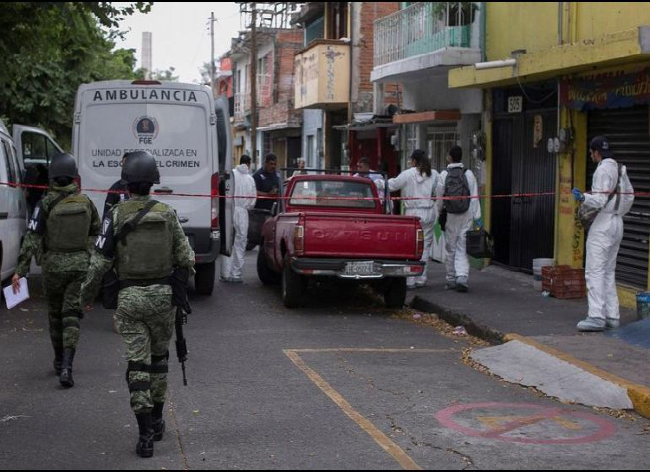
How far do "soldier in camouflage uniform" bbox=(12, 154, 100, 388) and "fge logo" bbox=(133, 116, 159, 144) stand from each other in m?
4.58

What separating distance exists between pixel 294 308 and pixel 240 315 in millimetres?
837

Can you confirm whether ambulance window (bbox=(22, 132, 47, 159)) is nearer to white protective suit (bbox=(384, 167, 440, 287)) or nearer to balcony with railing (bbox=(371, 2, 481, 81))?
white protective suit (bbox=(384, 167, 440, 287))

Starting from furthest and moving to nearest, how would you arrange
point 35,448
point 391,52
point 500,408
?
point 391,52
point 500,408
point 35,448

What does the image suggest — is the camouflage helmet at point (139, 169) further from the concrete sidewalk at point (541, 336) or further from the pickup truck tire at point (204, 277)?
the pickup truck tire at point (204, 277)

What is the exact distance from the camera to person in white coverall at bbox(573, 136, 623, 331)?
33.7 ft

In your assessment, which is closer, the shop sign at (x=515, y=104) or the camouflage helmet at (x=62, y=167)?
the camouflage helmet at (x=62, y=167)

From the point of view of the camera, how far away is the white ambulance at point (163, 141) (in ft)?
42.1

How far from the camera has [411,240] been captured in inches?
474

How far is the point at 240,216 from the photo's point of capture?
50.3ft

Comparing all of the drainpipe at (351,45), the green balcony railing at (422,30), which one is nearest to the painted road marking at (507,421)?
the green balcony railing at (422,30)

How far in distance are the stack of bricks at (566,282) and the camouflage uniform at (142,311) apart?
772cm

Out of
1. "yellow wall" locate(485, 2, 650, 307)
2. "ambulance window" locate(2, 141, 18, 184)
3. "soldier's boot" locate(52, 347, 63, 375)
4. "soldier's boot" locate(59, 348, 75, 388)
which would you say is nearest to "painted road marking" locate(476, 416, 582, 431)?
"soldier's boot" locate(59, 348, 75, 388)

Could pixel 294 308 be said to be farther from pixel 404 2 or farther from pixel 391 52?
pixel 404 2

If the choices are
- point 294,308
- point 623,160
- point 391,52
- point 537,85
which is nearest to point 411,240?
point 294,308
